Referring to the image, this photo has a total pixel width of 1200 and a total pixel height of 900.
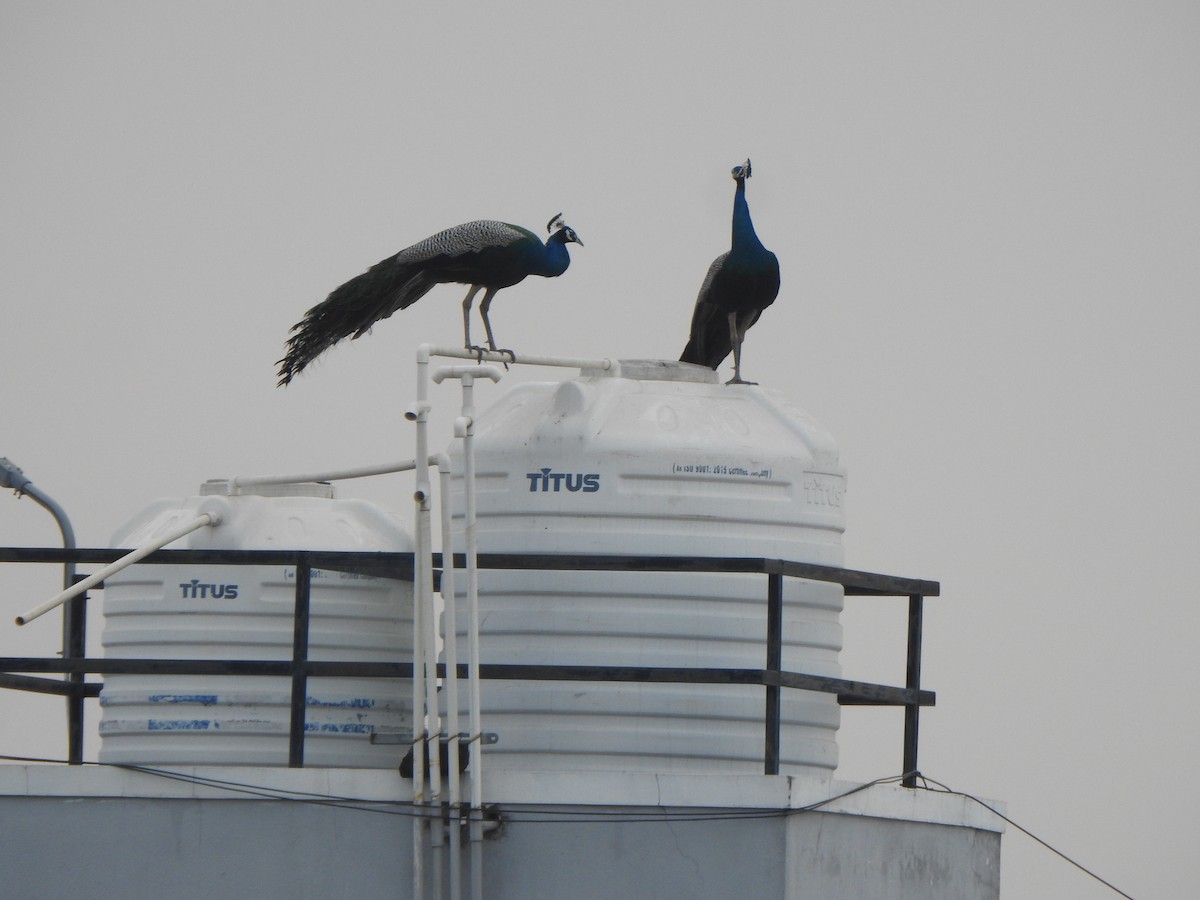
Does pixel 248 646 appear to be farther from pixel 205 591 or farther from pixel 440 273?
pixel 440 273

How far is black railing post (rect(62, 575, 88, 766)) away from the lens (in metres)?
11.5

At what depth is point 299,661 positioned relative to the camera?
1108cm

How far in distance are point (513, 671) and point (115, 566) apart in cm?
196

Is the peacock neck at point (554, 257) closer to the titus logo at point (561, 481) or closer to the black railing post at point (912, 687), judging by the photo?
the titus logo at point (561, 481)

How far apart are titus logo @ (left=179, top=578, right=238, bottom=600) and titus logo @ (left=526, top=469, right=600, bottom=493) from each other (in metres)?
1.62

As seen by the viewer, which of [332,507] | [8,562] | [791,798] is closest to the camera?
[791,798]

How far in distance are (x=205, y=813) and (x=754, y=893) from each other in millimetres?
2491

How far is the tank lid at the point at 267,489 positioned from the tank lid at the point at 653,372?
5.26ft

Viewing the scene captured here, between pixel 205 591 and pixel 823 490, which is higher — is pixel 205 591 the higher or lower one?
the lower one

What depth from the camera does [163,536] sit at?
11.5 metres

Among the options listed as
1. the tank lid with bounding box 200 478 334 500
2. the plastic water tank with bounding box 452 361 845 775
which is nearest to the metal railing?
the plastic water tank with bounding box 452 361 845 775

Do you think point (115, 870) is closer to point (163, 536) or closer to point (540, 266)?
point (163, 536)

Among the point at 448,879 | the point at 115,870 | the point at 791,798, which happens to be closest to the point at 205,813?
the point at 115,870

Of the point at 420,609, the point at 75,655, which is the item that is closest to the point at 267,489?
the point at 75,655
